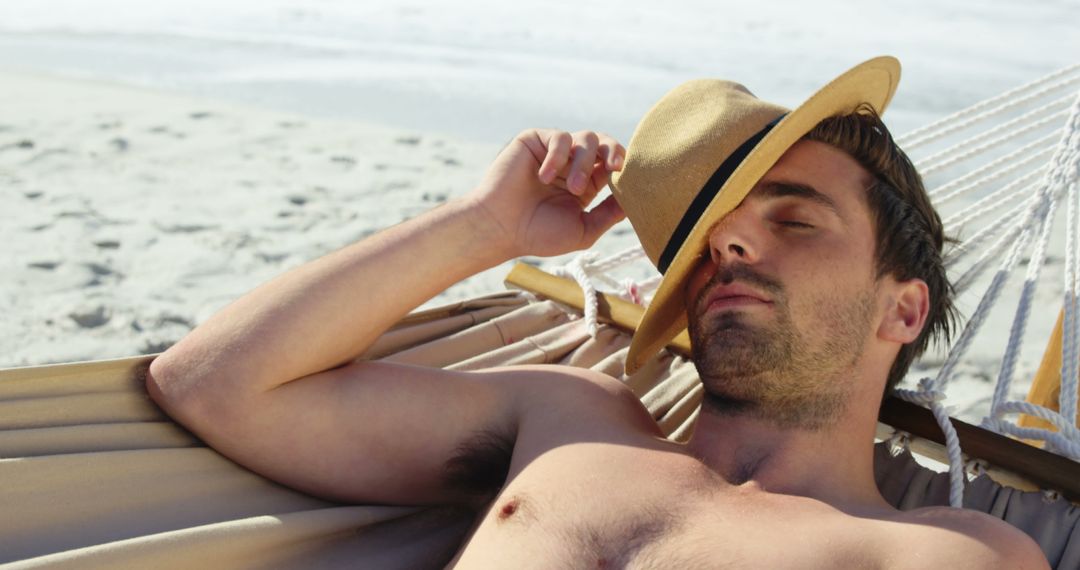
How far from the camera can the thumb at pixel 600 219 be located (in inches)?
77.0

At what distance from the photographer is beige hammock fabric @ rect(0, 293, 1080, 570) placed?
1529 mm

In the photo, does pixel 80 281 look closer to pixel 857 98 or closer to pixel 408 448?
pixel 408 448

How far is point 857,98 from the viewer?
1790mm

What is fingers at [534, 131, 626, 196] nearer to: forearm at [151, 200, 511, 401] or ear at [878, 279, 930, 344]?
forearm at [151, 200, 511, 401]

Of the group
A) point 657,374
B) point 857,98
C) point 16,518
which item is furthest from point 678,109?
point 16,518

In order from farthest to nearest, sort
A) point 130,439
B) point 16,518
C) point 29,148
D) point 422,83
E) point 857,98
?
point 422,83, point 29,148, point 857,98, point 130,439, point 16,518

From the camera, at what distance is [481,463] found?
173 cm

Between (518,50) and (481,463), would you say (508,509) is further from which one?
(518,50)

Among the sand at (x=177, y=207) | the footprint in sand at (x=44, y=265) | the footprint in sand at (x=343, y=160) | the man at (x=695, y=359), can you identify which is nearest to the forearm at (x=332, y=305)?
the man at (x=695, y=359)

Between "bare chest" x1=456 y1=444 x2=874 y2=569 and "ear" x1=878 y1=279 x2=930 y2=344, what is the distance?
14.6 inches

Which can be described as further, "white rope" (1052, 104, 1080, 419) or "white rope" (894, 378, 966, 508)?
"white rope" (1052, 104, 1080, 419)

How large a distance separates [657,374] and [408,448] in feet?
2.10

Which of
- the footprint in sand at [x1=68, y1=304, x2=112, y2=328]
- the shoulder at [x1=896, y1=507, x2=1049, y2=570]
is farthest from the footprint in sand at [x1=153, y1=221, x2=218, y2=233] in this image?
the shoulder at [x1=896, y1=507, x2=1049, y2=570]

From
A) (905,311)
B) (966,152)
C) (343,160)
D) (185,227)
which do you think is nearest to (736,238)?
(905,311)
